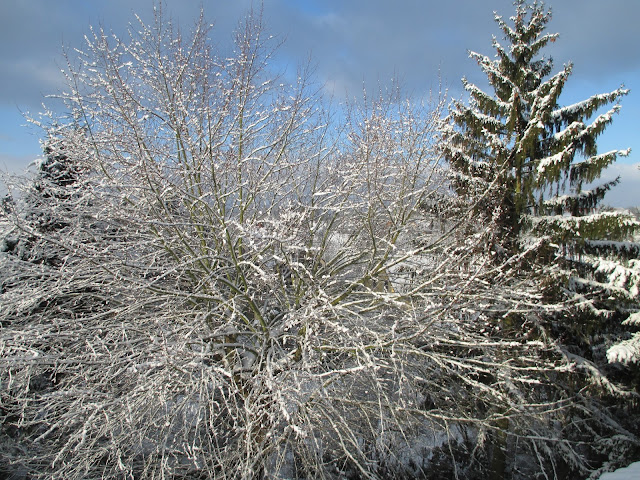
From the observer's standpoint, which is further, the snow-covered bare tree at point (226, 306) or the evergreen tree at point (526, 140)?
the evergreen tree at point (526, 140)

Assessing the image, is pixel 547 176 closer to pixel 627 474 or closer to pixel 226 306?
pixel 627 474

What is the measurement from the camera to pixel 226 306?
20.9ft

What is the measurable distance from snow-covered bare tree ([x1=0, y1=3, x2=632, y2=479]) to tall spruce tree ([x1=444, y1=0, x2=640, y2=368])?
116 centimetres

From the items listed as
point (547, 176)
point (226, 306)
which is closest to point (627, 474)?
point (547, 176)

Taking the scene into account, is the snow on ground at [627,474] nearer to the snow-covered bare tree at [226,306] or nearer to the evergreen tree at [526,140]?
the snow-covered bare tree at [226,306]

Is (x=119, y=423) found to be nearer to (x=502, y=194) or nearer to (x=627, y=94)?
(x=502, y=194)

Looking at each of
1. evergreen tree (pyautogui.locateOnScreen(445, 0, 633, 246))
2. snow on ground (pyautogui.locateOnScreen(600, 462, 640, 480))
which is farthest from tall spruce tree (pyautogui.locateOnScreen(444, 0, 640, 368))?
snow on ground (pyautogui.locateOnScreen(600, 462, 640, 480))

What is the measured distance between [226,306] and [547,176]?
7.12m

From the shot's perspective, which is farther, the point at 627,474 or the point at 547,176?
the point at 547,176

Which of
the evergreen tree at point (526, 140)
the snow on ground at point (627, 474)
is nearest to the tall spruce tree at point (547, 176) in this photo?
the evergreen tree at point (526, 140)

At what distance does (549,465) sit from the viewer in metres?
9.22

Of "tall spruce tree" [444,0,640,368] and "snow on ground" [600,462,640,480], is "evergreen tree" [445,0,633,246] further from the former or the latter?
"snow on ground" [600,462,640,480]

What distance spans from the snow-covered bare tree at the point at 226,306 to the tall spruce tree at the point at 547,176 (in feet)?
3.81

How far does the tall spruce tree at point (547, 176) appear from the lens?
7.68m
